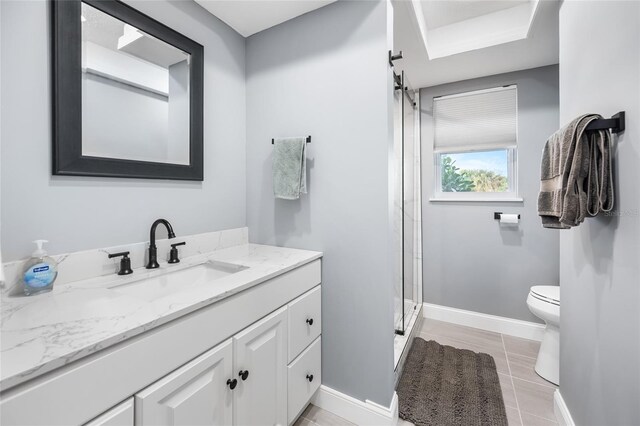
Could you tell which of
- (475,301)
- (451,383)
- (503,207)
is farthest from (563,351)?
(503,207)

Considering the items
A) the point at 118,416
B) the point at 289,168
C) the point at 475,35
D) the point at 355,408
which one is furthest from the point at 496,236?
the point at 118,416

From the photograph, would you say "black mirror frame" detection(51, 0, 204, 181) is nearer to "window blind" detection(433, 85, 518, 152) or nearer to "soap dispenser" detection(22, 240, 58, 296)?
"soap dispenser" detection(22, 240, 58, 296)

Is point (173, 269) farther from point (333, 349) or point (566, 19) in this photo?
point (566, 19)

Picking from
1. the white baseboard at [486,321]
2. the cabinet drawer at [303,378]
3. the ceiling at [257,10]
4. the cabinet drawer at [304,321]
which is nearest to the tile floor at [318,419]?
the cabinet drawer at [303,378]

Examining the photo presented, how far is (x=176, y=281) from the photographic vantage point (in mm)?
1318

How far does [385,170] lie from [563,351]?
4.52 ft

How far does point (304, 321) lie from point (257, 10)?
1802 mm

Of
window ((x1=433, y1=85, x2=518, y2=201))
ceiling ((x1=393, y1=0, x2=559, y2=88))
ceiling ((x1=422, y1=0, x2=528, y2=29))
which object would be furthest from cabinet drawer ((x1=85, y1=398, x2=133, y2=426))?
window ((x1=433, y1=85, x2=518, y2=201))

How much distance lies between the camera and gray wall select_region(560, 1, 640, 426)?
883 millimetres

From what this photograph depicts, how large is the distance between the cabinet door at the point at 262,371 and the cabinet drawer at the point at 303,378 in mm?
56

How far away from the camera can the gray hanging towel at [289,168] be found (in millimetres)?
1613

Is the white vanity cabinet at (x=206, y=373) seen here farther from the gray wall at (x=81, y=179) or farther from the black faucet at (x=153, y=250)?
the gray wall at (x=81, y=179)

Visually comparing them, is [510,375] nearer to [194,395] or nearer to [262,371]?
[262,371]

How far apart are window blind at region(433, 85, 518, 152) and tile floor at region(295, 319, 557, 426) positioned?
5.62ft
